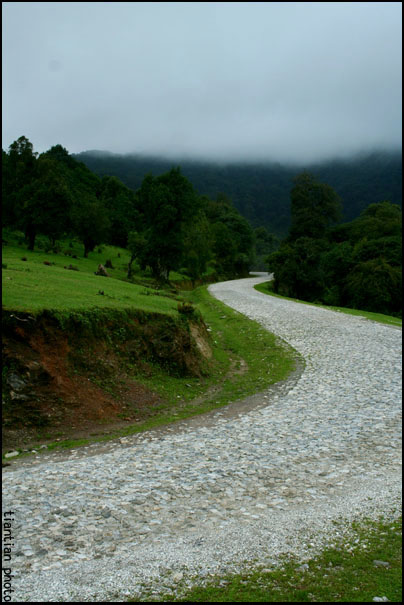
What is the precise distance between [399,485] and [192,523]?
18.4 feet

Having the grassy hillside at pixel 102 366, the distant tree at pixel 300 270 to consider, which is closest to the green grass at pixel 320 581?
the grassy hillside at pixel 102 366

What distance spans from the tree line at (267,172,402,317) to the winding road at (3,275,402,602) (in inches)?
1663

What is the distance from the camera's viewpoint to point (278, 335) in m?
31.0

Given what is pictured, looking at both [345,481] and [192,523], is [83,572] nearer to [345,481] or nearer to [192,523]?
[192,523]

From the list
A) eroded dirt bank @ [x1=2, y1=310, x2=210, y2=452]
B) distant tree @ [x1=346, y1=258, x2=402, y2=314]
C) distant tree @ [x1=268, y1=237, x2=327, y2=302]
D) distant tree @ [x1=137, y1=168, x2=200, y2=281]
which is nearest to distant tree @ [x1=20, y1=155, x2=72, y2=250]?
distant tree @ [x1=137, y1=168, x2=200, y2=281]

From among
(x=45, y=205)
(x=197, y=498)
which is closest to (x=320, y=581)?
(x=197, y=498)

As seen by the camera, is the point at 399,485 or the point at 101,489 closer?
the point at 101,489

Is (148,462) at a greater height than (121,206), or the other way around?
(121,206)

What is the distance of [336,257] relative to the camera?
6294cm

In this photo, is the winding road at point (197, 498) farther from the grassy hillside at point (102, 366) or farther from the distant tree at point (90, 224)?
the distant tree at point (90, 224)

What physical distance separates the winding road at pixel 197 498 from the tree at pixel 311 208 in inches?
3633

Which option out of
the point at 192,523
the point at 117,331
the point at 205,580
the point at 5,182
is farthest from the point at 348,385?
the point at 5,182

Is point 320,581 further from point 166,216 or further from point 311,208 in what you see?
point 311,208

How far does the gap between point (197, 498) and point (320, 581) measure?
346cm
